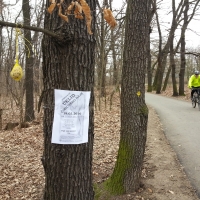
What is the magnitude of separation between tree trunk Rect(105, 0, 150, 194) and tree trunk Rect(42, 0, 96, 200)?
5.62 ft

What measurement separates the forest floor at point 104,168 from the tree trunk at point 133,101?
0.34 m

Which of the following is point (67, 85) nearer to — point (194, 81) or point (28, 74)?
point (28, 74)

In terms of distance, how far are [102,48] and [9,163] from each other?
378 inches

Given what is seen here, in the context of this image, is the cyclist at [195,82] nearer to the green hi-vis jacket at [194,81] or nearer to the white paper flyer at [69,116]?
the green hi-vis jacket at [194,81]

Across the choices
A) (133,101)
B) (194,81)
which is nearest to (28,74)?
(194,81)

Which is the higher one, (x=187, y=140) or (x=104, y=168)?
(x=187, y=140)

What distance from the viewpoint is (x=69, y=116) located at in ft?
7.22

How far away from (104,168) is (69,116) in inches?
135

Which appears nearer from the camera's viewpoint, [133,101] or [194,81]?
[133,101]

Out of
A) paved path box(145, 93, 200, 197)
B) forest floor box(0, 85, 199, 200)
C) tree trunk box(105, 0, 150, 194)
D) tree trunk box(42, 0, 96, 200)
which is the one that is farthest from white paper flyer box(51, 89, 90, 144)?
paved path box(145, 93, 200, 197)

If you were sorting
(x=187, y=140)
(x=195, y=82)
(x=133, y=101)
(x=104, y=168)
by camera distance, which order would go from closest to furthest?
(x=133, y=101) < (x=104, y=168) < (x=187, y=140) < (x=195, y=82)

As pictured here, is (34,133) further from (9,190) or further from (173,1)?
(173,1)

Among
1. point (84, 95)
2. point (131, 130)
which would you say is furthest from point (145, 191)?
point (84, 95)

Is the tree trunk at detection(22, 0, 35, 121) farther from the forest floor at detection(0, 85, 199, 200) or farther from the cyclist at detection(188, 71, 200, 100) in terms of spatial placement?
the cyclist at detection(188, 71, 200, 100)
